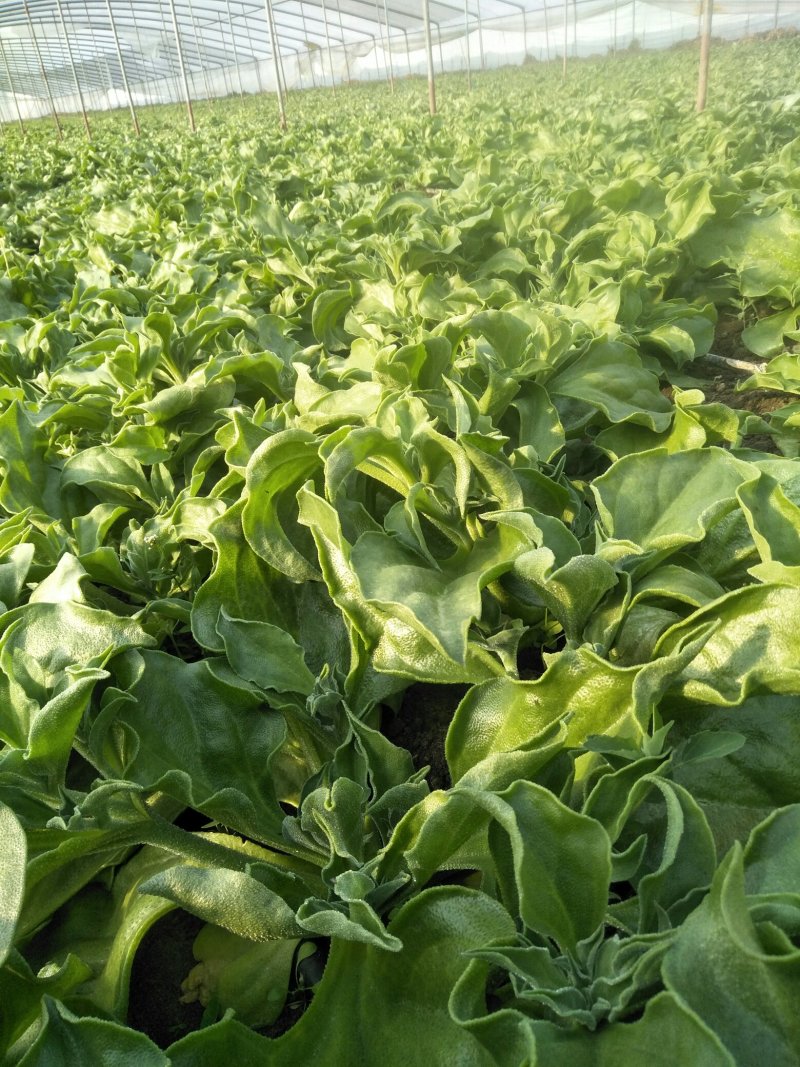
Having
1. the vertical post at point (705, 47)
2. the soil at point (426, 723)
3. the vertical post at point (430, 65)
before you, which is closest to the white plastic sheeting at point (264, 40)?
the vertical post at point (430, 65)

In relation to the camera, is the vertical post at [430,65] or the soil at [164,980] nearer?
the soil at [164,980]

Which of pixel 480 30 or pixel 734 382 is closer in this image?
pixel 734 382

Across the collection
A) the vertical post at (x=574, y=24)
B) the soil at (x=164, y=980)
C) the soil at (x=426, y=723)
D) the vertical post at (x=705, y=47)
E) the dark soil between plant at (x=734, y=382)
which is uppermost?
the vertical post at (x=574, y=24)

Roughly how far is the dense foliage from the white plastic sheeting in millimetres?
30068

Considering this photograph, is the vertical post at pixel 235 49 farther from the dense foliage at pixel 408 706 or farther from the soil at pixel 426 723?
the soil at pixel 426 723

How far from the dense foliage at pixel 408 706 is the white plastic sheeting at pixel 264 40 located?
98.6 feet

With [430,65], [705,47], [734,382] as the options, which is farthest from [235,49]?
[734,382]

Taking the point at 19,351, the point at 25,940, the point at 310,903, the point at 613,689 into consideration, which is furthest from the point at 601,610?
the point at 19,351

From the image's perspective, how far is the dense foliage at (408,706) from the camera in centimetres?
91

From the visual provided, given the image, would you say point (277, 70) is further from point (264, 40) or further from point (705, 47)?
point (264, 40)

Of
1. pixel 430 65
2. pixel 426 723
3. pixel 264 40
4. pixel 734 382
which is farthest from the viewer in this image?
pixel 264 40

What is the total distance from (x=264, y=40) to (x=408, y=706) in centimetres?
4777

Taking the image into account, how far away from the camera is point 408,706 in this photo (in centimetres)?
163

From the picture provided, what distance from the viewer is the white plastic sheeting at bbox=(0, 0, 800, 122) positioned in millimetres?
31781
